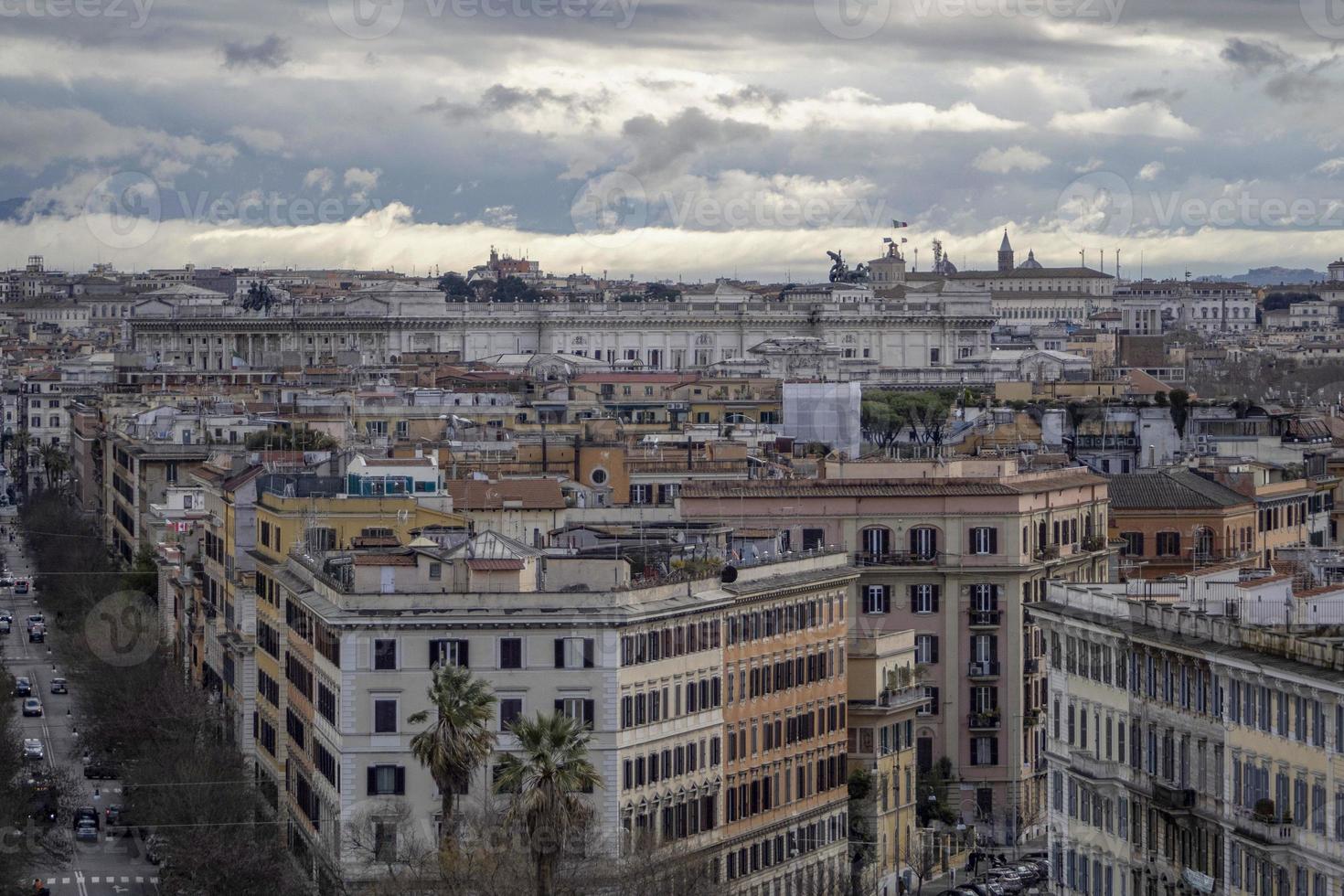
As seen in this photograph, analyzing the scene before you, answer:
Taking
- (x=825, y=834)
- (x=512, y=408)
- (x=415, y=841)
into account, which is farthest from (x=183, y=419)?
(x=415, y=841)

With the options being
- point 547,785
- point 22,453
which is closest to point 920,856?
point 547,785

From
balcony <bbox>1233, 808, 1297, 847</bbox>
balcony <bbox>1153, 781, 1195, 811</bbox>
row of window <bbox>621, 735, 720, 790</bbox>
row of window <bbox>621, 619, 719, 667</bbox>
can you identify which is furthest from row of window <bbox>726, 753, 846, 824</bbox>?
balcony <bbox>1233, 808, 1297, 847</bbox>

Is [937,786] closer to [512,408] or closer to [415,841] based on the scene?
[415,841]

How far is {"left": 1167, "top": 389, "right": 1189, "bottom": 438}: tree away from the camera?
88.2 metres

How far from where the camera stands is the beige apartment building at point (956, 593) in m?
62.0

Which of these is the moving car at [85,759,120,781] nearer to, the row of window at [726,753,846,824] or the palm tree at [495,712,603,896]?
the row of window at [726,753,846,824]

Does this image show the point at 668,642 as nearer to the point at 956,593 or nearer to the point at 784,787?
the point at 784,787

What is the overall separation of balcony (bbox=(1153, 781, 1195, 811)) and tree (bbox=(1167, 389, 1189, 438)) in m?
45.1

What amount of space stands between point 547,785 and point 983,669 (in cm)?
2190

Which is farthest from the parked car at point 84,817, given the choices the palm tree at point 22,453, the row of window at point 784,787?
the palm tree at point 22,453

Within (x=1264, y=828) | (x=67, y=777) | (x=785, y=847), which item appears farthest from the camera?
(x=67, y=777)

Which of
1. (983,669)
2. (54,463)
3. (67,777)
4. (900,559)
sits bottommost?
(67,777)

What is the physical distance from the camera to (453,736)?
144 feet

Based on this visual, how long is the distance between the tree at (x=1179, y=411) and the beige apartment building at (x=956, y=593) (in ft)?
84.1
